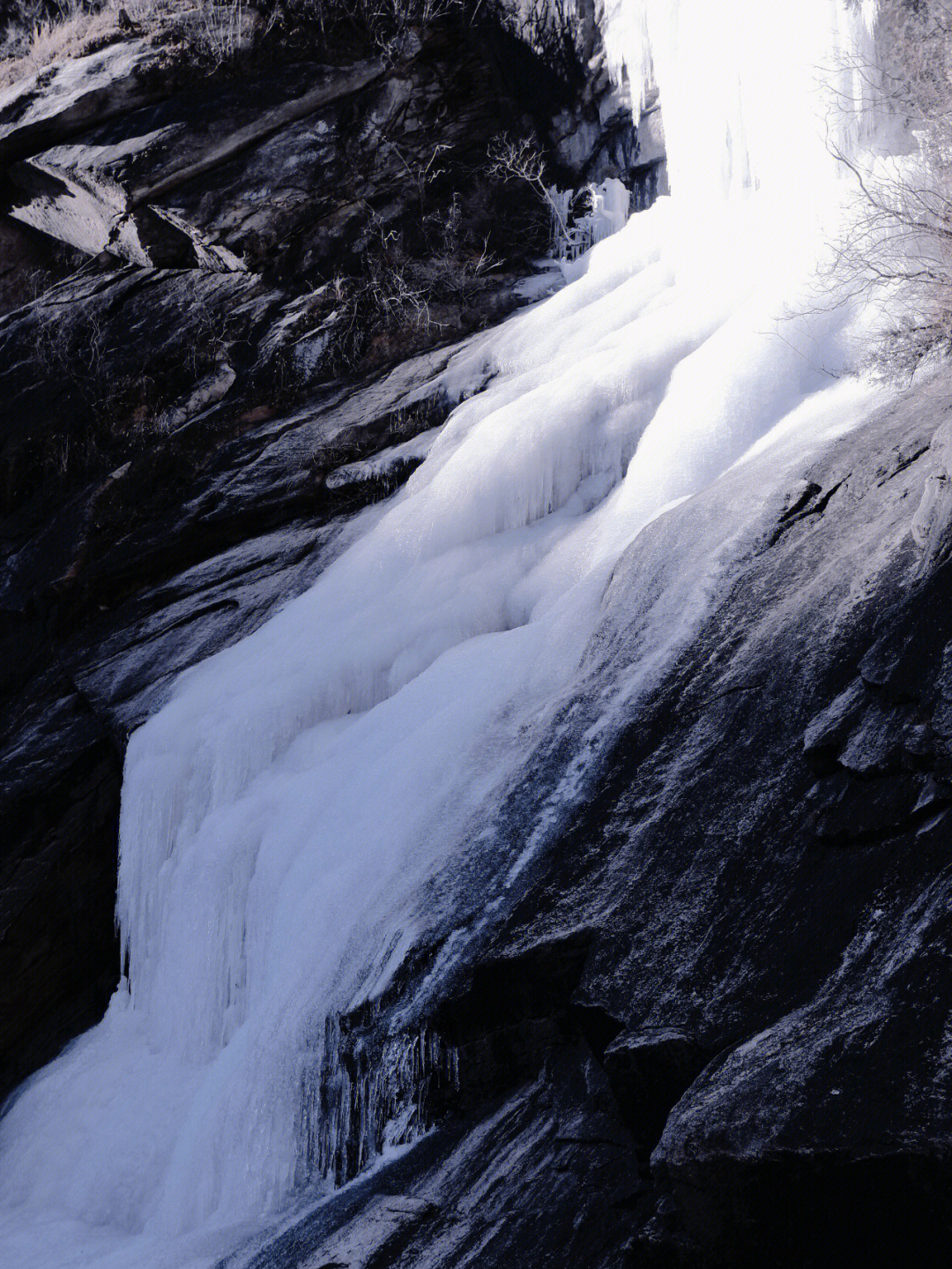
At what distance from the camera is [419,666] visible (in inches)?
252

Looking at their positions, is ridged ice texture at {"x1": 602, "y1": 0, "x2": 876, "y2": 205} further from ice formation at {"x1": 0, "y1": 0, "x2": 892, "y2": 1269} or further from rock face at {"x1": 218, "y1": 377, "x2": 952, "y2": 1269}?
rock face at {"x1": 218, "y1": 377, "x2": 952, "y2": 1269}

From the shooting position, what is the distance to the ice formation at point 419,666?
4789 millimetres

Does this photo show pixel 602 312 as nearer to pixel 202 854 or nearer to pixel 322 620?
pixel 322 620

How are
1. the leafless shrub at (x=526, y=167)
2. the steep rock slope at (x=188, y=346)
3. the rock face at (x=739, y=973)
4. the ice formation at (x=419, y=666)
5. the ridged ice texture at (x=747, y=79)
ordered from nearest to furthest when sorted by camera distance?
the rock face at (x=739, y=973), the ice formation at (x=419, y=666), the ridged ice texture at (x=747, y=79), the steep rock slope at (x=188, y=346), the leafless shrub at (x=526, y=167)

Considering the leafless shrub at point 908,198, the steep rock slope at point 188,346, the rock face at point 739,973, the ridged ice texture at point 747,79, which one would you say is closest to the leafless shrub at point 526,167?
the steep rock slope at point 188,346

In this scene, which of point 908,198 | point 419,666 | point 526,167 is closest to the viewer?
point 908,198

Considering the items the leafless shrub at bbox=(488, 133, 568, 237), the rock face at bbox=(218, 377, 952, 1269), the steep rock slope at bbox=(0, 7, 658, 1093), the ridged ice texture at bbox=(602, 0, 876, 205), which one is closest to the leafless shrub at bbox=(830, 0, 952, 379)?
the ridged ice texture at bbox=(602, 0, 876, 205)

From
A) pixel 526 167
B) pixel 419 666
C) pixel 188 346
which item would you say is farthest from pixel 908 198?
A: pixel 188 346

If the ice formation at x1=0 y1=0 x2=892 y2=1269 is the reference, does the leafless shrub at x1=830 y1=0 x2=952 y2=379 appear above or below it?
above

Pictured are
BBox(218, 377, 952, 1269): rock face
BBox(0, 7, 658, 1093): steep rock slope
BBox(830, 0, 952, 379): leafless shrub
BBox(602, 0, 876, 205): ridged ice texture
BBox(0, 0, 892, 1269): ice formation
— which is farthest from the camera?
BBox(0, 7, 658, 1093): steep rock slope

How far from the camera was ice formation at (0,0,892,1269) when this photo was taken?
4789 millimetres

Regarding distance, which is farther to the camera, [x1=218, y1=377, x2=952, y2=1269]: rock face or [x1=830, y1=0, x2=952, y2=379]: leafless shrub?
[x1=830, y1=0, x2=952, y2=379]: leafless shrub

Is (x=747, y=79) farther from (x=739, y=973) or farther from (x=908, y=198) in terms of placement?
(x=739, y=973)

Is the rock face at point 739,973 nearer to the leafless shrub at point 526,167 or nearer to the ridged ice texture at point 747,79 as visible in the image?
the ridged ice texture at point 747,79
